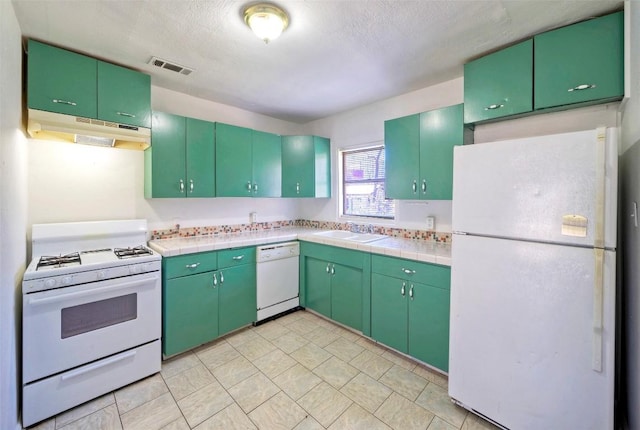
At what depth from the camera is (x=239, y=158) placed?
9.70ft

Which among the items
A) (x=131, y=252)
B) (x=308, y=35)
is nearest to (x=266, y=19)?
(x=308, y=35)

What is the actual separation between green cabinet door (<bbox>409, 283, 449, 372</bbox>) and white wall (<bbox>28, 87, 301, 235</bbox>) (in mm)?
2262

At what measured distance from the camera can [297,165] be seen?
3416mm

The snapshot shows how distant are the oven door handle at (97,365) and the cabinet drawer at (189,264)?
578 millimetres

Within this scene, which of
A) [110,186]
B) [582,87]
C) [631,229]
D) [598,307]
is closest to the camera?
[598,307]

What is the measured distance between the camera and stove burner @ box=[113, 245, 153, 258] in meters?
2.09

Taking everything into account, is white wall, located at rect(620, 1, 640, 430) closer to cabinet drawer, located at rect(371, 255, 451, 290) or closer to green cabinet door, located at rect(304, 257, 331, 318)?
cabinet drawer, located at rect(371, 255, 451, 290)

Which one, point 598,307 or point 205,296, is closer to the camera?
point 598,307

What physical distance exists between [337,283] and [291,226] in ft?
4.63

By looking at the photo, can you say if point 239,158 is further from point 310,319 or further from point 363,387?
point 363,387

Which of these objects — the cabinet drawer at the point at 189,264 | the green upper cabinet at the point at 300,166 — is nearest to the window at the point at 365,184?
the green upper cabinet at the point at 300,166

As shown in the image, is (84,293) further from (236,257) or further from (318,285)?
(318,285)

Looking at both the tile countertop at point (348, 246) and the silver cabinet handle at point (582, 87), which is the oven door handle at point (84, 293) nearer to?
the tile countertop at point (348, 246)

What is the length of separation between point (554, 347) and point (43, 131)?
342cm
